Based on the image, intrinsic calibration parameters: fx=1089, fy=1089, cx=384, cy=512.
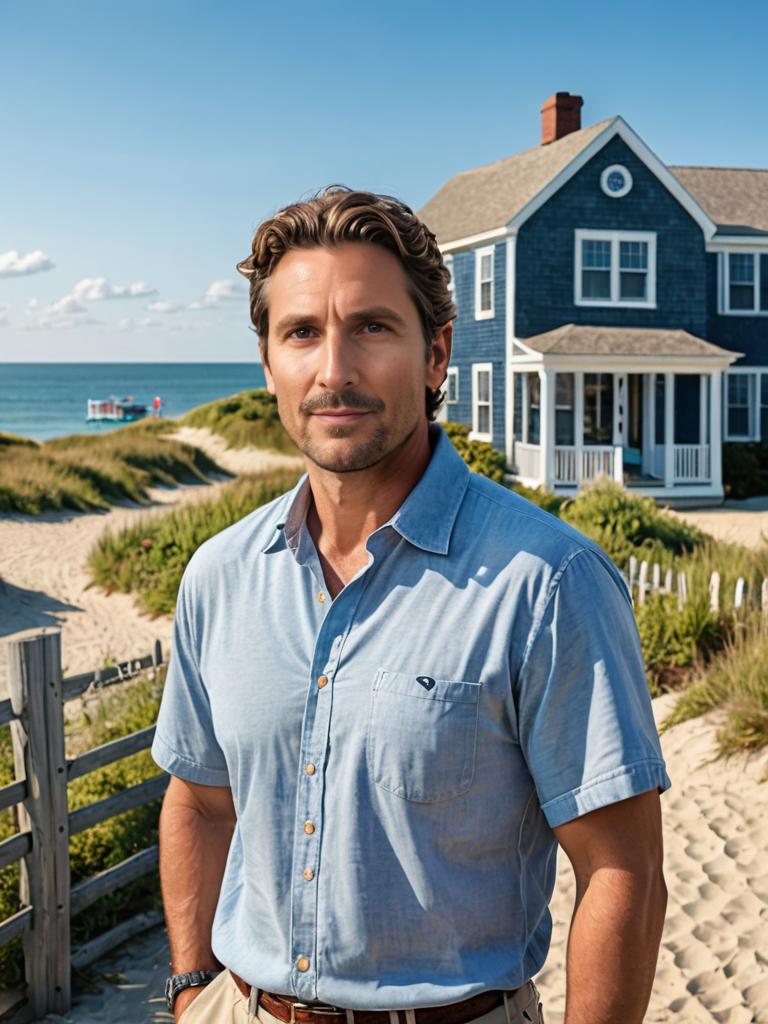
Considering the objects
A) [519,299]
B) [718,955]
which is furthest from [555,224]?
[718,955]

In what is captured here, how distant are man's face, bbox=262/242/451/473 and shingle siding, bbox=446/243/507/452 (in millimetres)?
23038

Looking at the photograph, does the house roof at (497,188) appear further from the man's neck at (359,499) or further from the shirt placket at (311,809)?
the shirt placket at (311,809)

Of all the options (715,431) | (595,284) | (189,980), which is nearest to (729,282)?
(595,284)

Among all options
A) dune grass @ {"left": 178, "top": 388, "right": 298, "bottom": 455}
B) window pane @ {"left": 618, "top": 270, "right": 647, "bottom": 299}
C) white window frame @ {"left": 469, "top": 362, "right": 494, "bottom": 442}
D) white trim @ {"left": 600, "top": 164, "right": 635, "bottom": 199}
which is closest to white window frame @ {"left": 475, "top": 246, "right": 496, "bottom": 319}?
white window frame @ {"left": 469, "top": 362, "right": 494, "bottom": 442}

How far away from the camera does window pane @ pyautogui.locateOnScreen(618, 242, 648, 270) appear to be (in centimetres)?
2456

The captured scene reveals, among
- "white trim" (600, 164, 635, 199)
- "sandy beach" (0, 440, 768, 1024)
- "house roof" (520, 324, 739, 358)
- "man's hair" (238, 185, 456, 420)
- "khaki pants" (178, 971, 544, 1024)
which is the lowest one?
"sandy beach" (0, 440, 768, 1024)

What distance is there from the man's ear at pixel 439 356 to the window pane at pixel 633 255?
23.3 metres

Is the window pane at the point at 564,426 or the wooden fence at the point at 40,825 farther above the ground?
the window pane at the point at 564,426

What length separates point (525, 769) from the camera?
1999mm

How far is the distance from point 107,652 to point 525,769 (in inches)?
411

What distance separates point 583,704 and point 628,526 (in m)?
13.2

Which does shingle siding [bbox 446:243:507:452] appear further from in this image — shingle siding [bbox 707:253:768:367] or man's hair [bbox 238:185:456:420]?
man's hair [bbox 238:185:456:420]

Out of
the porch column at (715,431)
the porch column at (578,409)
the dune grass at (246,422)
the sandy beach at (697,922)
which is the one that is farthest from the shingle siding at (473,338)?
the sandy beach at (697,922)

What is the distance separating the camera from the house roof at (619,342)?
23188 mm
